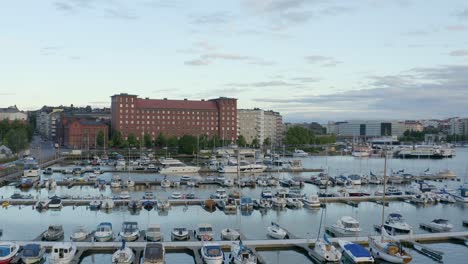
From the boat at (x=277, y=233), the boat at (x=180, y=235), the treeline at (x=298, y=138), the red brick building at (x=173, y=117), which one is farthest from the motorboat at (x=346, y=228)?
the treeline at (x=298, y=138)

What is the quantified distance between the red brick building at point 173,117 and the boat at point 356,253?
5750 centimetres

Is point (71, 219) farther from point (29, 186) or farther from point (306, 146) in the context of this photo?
point (306, 146)

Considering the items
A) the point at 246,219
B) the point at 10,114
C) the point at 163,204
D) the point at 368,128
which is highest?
the point at 10,114

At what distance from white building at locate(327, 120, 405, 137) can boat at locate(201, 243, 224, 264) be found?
155m

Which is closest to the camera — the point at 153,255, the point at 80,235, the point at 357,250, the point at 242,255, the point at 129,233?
the point at 153,255

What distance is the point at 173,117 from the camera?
73.8 meters

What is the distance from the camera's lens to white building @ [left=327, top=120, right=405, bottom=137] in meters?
172

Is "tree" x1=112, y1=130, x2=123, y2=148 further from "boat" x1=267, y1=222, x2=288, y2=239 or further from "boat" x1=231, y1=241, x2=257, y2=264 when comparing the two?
"boat" x1=231, y1=241, x2=257, y2=264

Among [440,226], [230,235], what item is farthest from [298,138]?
[230,235]

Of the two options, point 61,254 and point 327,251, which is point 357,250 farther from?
point 61,254

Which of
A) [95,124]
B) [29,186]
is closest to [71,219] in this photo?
[29,186]

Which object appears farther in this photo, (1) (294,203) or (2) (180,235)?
(1) (294,203)

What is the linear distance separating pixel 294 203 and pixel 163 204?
21.5ft

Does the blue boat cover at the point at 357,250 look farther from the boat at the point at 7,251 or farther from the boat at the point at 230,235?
the boat at the point at 7,251
